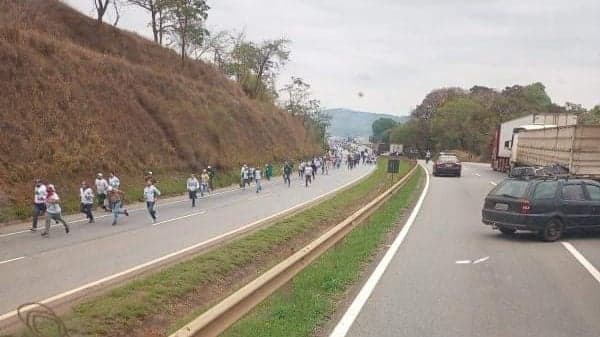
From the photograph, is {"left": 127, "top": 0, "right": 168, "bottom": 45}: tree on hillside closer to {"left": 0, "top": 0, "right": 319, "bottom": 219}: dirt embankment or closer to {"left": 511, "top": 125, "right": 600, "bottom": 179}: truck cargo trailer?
{"left": 0, "top": 0, "right": 319, "bottom": 219}: dirt embankment

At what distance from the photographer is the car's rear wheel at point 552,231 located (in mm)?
13352

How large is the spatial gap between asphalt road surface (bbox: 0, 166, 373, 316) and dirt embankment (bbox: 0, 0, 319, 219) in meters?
4.97

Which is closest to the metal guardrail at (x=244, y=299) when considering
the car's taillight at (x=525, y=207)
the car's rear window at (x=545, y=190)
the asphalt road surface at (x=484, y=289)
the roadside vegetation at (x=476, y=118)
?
the asphalt road surface at (x=484, y=289)

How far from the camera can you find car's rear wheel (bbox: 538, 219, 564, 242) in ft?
43.8

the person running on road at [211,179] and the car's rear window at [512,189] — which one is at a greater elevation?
the car's rear window at [512,189]

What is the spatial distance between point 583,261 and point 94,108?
28450 millimetres

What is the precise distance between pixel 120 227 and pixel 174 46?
1873 inches

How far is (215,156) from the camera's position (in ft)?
147

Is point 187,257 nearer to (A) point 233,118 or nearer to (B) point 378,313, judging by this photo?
(B) point 378,313

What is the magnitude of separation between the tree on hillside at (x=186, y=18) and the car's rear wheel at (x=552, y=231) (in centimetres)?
4149

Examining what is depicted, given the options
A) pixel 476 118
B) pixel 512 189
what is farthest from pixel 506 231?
pixel 476 118

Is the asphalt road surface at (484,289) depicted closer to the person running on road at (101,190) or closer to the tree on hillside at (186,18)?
the person running on road at (101,190)

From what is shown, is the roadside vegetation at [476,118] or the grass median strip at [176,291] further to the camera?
the roadside vegetation at [476,118]

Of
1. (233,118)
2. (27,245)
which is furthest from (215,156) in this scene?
(27,245)
